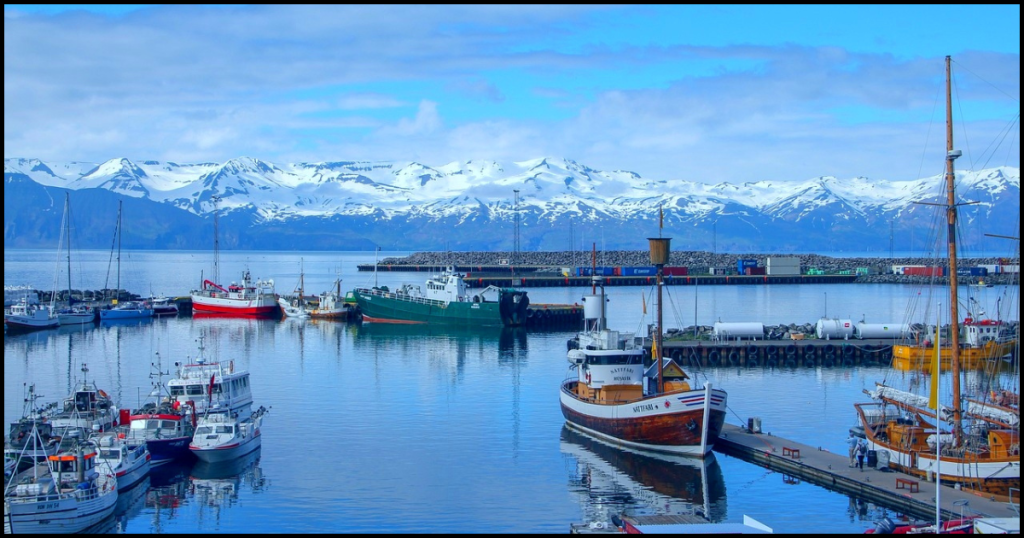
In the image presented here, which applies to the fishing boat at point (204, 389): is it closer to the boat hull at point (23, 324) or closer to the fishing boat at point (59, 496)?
the fishing boat at point (59, 496)

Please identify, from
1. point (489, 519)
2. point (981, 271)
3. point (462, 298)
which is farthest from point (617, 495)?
point (981, 271)

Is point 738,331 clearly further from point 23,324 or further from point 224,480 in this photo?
point 23,324

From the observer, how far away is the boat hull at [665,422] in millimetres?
28406

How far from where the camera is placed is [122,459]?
25.8 meters

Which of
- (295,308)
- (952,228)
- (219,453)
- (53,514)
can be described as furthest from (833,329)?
(53,514)

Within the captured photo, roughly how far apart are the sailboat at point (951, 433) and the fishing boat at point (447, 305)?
40.5m

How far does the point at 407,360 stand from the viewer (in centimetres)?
5294

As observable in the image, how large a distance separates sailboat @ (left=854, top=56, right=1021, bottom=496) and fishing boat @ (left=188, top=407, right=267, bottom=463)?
16.9 metres

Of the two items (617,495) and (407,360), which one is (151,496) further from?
(407,360)

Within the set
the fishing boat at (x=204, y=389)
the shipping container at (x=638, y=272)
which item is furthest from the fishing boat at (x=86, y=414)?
the shipping container at (x=638, y=272)

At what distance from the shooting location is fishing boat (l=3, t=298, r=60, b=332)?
221 feet

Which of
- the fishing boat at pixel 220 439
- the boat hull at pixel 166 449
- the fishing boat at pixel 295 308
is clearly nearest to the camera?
the boat hull at pixel 166 449

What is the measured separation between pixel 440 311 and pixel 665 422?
43.1 meters

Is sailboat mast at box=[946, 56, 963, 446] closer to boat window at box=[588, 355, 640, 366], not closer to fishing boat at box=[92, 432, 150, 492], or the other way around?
boat window at box=[588, 355, 640, 366]
